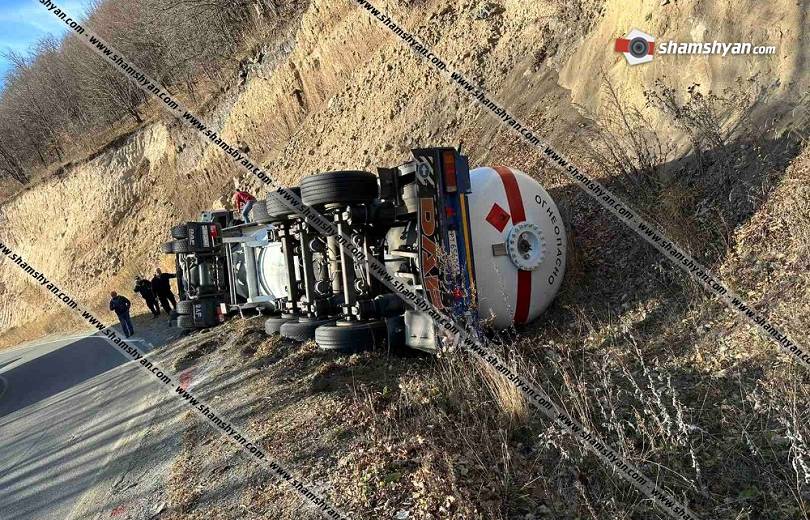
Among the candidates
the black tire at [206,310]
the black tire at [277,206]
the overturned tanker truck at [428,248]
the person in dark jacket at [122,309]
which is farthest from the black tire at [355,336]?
the person in dark jacket at [122,309]

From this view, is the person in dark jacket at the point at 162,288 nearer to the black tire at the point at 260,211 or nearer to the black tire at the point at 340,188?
the black tire at the point at 260,211

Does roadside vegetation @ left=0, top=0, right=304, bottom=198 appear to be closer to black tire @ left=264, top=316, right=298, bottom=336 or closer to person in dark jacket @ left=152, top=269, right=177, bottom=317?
person in dark jacket @ left=152, top=269, right=177, bottom=317

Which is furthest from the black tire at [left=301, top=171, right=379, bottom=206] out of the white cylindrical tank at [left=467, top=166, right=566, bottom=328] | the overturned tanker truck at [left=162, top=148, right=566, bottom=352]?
the white cylindrical tank at [left=467, top=166, right=566, bottom=328]

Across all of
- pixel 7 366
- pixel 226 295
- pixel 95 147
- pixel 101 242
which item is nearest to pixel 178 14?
pixel 95 147

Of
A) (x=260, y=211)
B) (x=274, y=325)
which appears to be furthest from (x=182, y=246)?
(x=274, y=325)

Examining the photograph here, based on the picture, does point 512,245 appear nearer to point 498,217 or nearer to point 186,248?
point 498,217

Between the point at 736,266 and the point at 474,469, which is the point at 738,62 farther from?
the point at 474,469
